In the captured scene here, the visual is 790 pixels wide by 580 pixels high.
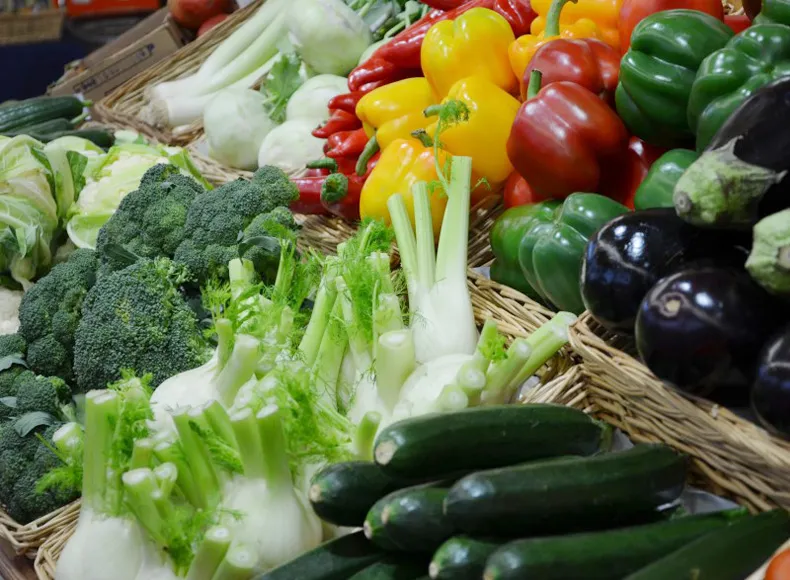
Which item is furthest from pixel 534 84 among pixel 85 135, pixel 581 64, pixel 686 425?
pixel 85 135

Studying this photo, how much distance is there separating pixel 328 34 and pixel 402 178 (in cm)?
95

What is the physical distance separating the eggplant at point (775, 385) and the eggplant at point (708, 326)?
0.11 feet

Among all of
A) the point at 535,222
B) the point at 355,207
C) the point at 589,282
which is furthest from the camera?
the point at 355,207

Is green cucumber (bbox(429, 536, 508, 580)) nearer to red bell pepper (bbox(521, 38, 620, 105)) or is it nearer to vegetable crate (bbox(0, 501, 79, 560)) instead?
vegetable crate (bbox(0, 501, 79, 560))

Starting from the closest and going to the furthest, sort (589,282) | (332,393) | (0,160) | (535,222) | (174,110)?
(589,282) → (332,393) → (535,222) → (0,160) → (174,110)

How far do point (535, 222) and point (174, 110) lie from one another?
1720 millimetres

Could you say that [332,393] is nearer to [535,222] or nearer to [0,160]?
[535,222]

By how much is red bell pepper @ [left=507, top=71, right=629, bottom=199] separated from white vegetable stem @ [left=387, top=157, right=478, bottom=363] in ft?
0.43

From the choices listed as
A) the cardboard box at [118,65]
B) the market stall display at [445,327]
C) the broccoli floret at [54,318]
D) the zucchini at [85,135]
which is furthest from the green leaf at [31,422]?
the cardboard box at [118,65]

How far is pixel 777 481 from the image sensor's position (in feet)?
3.11

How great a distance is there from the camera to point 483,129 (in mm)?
1672

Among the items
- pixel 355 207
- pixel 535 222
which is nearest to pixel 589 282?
pixel 535 222

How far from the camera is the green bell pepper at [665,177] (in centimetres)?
126

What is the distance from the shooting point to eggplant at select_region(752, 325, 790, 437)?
870 millimetres
